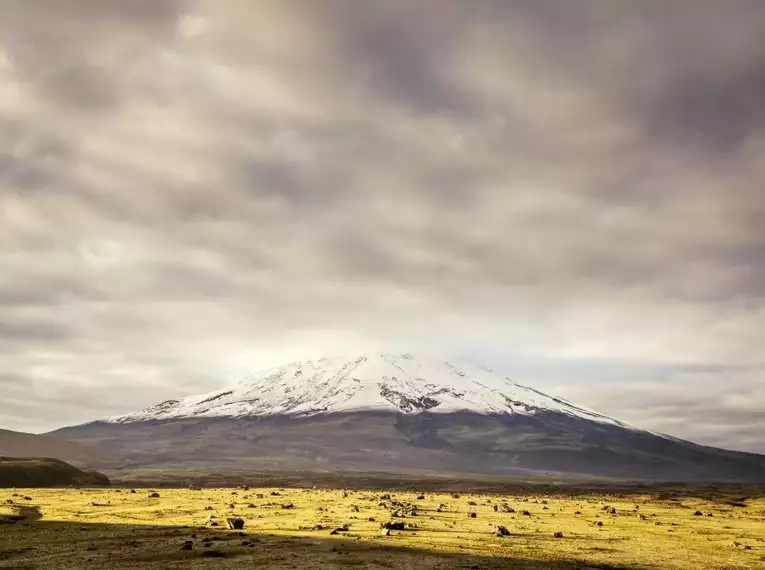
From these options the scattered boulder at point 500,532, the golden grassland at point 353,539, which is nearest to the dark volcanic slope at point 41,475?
the golden grassland at point 353,539

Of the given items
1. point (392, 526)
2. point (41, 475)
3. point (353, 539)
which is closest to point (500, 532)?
point (392, 526)

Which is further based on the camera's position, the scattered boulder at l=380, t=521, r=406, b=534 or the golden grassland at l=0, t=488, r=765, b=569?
the scattered boulder at l=380, t=521, r=406, b=534

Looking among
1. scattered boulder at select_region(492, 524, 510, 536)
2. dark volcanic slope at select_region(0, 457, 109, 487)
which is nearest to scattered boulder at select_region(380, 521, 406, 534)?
scattered boulder at select_region(492, 524, 510, 536)

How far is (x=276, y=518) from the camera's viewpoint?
1836 inches

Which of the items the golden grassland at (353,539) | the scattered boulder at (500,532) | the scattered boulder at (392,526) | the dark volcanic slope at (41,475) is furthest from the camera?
the dark volcanic slope at (41,475)

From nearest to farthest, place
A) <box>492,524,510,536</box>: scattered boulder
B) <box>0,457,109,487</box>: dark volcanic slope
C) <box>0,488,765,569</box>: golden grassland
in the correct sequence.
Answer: <box>0,488,765,569</box>: golden grassland < <box>492,524,510,536</box>: scattered boulder < <box>0,457,109,487</box>: dark volcanic slope

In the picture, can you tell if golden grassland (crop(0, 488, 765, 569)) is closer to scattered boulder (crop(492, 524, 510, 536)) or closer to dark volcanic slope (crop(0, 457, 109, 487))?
scattered boulder (crop(492, 524, 510, 536))

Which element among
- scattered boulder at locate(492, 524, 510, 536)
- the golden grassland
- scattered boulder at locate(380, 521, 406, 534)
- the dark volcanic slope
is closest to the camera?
the golden grassland

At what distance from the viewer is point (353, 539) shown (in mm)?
34344

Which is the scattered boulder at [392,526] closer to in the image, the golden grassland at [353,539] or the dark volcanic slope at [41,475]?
the golden grassland at [353,539]

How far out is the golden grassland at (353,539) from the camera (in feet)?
92.2

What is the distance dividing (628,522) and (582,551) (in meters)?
20.6

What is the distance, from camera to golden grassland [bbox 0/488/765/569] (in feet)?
92.2

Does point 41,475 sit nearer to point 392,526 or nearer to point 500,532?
point 392,526
